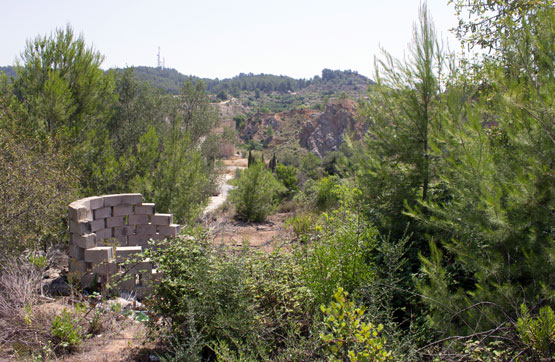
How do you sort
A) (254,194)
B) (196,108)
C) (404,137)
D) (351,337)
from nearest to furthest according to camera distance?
1. (351,337)
2. (404,137)
3. (254,194)
4. (196,108)

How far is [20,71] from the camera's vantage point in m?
9.48

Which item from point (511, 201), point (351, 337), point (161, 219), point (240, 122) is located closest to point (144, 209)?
point (161, 219)

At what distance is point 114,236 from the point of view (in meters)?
7.52

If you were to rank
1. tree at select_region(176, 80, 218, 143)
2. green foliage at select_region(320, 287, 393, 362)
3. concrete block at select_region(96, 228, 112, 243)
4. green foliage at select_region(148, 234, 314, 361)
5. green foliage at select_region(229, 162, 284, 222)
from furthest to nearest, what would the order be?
tree at select_region(176, 80, 218, 143) → green foliage at select_region(229, 162, 284, 222) → concrete block at select_region(96, 228, 112, 243) → green foliage at select_region(148, 234, 314, 361) → green foliage at select_region(320, 287, 393, 362)

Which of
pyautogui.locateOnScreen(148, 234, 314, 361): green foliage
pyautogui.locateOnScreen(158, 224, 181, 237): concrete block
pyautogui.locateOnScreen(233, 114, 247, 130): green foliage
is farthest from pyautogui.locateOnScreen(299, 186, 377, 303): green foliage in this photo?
pyautogui.locateOnScreen(233, 114, 247, 130): green foliage

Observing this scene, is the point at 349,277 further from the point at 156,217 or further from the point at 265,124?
the point at 265,124

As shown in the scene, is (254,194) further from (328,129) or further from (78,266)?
(328,129)

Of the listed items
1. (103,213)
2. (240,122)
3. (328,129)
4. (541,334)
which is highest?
(240,122)

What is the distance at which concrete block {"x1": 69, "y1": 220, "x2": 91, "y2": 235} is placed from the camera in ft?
20.1

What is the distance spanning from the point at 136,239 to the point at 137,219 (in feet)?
1.41

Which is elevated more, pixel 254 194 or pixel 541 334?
pixel 541 334

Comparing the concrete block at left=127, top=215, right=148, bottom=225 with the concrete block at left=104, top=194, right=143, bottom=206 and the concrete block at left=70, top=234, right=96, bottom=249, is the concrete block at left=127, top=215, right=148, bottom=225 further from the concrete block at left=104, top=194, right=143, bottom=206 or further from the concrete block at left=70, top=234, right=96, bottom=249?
the concrete block at left=70, top=234, right=96, bottom=249

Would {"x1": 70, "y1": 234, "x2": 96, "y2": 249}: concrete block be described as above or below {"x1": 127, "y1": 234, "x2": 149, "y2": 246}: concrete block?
above

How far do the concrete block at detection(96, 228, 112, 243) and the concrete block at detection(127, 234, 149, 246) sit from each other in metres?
0.48
